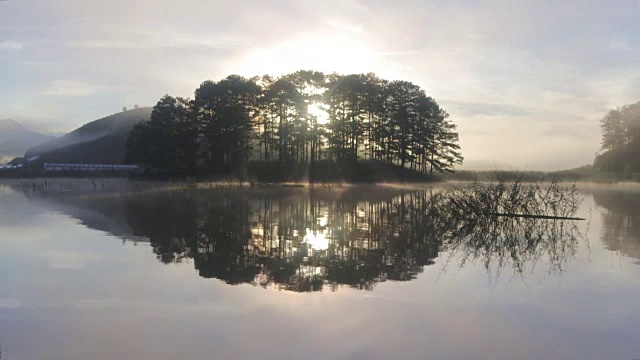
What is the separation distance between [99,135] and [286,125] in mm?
74925

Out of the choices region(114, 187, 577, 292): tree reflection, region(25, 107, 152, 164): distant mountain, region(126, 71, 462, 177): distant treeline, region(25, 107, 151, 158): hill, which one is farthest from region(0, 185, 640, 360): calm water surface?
region(25, 107, 151, 158): hill

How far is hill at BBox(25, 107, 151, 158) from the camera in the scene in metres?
104

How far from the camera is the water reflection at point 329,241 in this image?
9.03 metres

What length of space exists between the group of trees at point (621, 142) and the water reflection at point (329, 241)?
4294 centimetres

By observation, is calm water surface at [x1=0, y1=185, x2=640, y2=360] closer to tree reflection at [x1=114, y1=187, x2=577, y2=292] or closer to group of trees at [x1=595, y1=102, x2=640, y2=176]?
tree reflection at [x1=114, y1=187, x2=577, y2=292]

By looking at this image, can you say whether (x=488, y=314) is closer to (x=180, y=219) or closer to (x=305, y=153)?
(x=180, y=219)

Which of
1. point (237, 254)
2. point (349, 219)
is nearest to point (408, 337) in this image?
point (237, 254)

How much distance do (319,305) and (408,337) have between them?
5.07 ft

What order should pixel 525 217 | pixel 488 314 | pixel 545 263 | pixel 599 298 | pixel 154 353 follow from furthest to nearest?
pixel 525 217
pixel 545 263
pixel 599 298
pixel 488 314
pixel 154 353

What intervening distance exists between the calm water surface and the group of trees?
147ft

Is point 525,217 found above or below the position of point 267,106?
below

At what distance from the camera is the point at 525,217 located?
1659 cm

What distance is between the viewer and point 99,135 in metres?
112

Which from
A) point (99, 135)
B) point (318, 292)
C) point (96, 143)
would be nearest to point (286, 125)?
point (318, 292)
